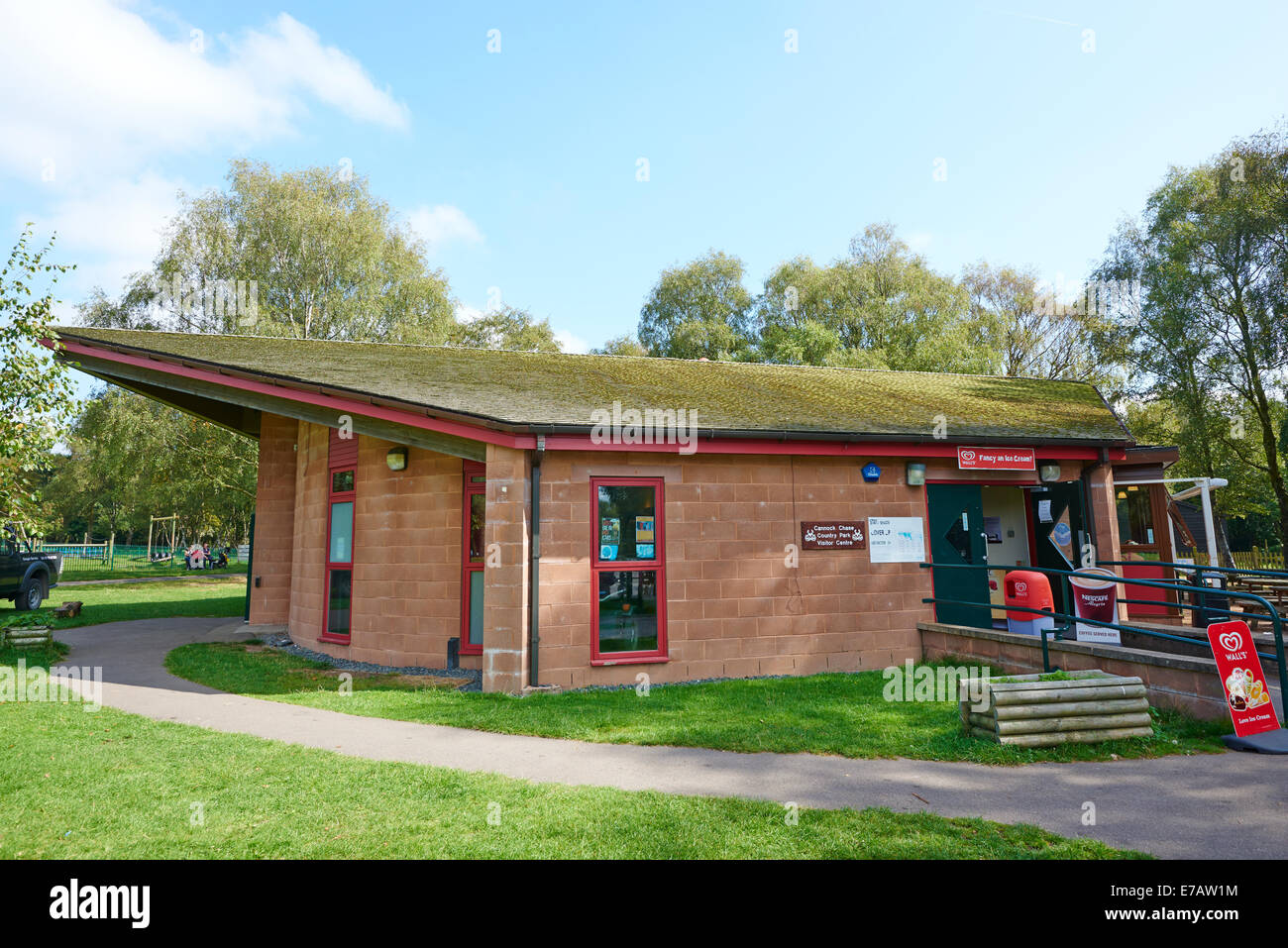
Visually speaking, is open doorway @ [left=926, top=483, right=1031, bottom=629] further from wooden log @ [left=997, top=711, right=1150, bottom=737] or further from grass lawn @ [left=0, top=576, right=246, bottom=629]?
grass lawn @ [left=0, top=576, right=246, bottom=629]

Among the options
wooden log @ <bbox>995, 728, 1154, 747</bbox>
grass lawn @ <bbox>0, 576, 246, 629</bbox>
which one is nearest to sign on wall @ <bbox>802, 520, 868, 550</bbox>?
wooden log @ <bbox>995, 728, 1154, 747</bbox>

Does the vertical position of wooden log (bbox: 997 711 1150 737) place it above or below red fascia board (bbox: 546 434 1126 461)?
below

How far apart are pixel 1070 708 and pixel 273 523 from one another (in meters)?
13.5

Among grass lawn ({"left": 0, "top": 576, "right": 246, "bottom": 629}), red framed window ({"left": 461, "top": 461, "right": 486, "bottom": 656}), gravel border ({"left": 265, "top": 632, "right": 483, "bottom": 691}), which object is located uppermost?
red framed window ({"left": 461, "top": 461, "right": 486, "bottom": 656})

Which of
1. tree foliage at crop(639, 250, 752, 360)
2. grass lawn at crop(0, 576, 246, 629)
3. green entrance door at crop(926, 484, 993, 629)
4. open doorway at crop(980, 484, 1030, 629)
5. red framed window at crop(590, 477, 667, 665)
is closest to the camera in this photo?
red framed window at crop(590, 477, 667, 665)

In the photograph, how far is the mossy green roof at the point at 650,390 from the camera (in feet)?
31.0

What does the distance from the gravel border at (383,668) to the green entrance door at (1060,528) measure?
357 inches

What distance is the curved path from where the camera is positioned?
429cm

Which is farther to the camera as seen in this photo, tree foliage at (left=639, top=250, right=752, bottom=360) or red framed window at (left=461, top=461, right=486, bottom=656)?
tree foliage at (left=639, top=250, right=752, bottom=360)

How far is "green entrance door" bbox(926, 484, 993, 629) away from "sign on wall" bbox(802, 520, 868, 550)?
1302mm

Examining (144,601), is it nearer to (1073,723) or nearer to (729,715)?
(729,715)

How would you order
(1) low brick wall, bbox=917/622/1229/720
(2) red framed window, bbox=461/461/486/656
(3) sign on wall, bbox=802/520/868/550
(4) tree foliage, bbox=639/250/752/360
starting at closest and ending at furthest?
(1) low brick wall, bbox=917/622/1229/720 → (2) red framed window, bbox=461/461/486/656 → (3) sign on wall, bbox=802/520/868/550 → (4) tree foliage, bbox=639/250/752/360
